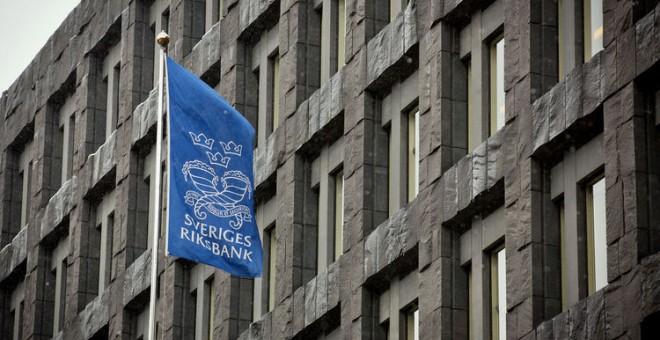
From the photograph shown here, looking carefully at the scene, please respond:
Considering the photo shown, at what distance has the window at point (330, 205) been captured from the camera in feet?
165

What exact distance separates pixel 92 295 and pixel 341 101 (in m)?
18.4

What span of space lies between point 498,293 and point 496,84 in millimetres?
4565

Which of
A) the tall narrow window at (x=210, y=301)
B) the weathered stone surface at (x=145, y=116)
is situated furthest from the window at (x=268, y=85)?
the weathered stone surface at (x=145, y=116)

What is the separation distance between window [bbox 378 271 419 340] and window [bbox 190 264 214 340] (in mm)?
10375

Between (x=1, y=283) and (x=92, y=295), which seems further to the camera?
(x=1, y=283)

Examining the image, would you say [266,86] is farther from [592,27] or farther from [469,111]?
[592,27]

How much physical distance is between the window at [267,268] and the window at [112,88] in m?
13.5

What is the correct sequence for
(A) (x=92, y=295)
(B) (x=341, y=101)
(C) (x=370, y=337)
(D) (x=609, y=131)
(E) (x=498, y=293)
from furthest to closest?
(A) (x=92, y=295) → (B) (x=341, y=101) → (C) (x=370, y=337) → (E) (x=498, y=293) → (D) (x=609, y=131)

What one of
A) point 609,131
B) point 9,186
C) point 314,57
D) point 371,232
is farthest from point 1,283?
point 609,131

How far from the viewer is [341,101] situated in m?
49.8

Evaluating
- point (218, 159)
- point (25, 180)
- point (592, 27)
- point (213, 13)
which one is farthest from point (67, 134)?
point (592, 27)

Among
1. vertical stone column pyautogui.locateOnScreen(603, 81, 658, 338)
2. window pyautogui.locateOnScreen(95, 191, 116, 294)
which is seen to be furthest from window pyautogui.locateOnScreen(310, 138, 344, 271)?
window pyautogui.locateOnScreen(95, 191, 116, 294)

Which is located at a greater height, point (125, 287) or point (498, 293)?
point (125, 287)

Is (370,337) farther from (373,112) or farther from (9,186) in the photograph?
(9,186)
